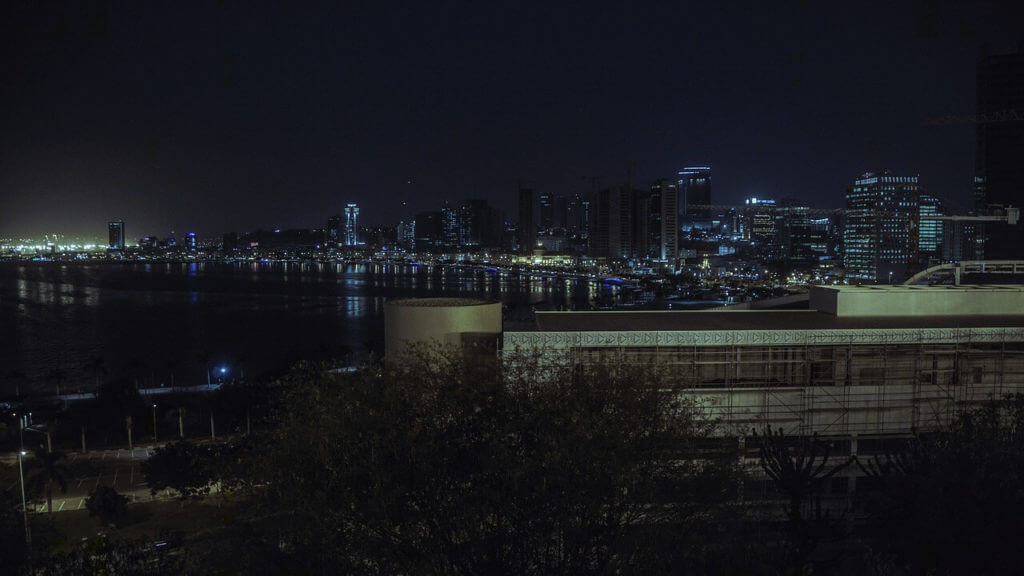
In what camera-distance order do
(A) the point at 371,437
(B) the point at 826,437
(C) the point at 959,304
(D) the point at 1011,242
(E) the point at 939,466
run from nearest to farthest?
(A) the point at 371,437 < (E) the point at 939,466 < (B) the point at 826,437 < (C) the point at 959,304 < (D) the point at 1011,242

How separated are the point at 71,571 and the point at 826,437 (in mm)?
6851

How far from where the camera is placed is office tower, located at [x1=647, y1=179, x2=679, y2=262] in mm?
79750

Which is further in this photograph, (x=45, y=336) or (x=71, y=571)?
(x=45, y=336)

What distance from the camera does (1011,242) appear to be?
1612 inches

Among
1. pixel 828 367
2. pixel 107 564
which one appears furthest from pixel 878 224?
pixel 107 564

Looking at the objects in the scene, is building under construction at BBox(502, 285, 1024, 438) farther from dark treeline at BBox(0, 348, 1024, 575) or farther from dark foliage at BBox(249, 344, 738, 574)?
dark foliage at BBox(249, 344, 738, 574)

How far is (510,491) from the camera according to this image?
3.44 m

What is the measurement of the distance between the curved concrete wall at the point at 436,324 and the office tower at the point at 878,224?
54669 millimetres

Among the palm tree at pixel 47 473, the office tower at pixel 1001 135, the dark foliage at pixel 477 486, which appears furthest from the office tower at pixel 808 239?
the dark foliage at pixel 477 486

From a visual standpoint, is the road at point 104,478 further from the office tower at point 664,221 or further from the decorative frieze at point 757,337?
the office tower at point 664,221

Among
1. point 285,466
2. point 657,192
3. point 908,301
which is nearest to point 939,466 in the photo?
point 285,466

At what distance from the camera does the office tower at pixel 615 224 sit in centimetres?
8588

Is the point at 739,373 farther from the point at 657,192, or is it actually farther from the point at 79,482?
the point at 657,192

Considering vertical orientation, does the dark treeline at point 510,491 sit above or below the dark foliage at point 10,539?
above
